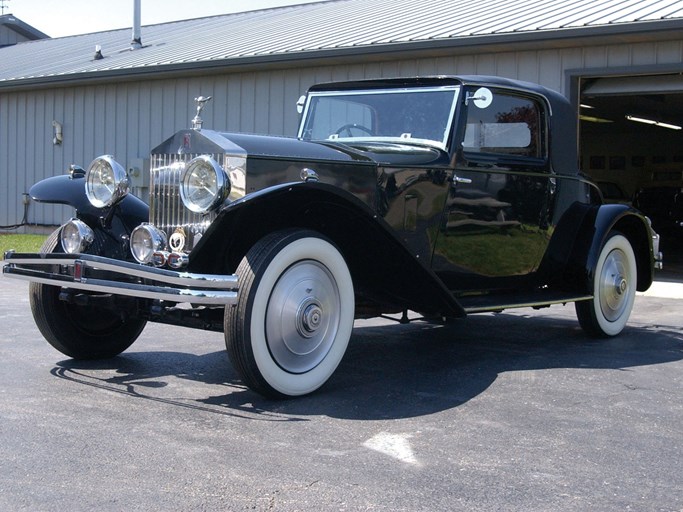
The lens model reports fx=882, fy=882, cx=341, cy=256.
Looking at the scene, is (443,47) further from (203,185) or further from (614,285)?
(203,185)

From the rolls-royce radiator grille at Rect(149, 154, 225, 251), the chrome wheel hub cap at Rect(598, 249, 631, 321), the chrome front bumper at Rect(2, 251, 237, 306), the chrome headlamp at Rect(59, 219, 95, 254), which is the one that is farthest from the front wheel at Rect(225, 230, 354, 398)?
the chrome wheel hub cap at Rect(598, 249, 631, 321)

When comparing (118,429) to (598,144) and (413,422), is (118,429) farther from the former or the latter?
(598,144)

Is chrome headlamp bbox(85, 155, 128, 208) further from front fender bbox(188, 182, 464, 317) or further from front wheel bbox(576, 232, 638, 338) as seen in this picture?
front wheel bbox(576, 232, 638, 338)

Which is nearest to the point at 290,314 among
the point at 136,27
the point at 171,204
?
the point at 171,204

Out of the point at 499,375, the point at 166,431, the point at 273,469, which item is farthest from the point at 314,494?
the point at 499,375

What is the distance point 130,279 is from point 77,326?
84 cm

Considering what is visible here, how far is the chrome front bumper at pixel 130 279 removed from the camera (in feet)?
13.3

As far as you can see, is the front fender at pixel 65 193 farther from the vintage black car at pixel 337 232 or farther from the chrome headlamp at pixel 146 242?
the chrome headlamp at pixel 146 242

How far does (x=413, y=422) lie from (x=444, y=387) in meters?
0.79

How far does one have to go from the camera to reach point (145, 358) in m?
5.50

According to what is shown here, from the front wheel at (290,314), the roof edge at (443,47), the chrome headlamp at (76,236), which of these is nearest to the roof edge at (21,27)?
the roof edge at (443,47)

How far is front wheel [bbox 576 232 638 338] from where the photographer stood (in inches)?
255

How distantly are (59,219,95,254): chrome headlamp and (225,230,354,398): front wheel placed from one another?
1.17 m

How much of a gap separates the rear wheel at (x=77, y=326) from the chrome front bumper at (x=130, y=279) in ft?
1.55
